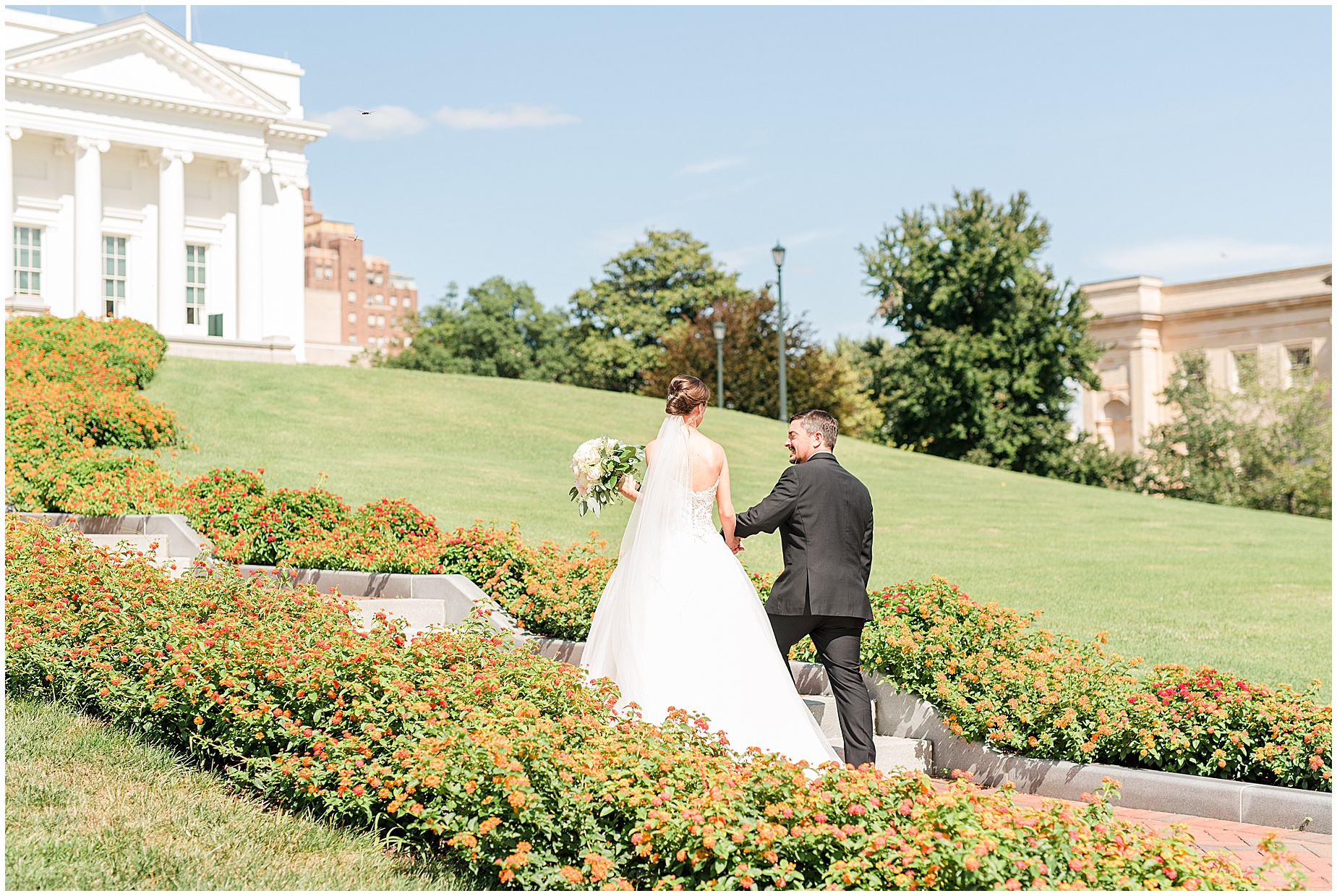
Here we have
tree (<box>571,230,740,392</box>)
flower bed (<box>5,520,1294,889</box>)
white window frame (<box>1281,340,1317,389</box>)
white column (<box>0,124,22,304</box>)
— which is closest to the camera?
flower bed (<box>5,520,1294,889</box>)

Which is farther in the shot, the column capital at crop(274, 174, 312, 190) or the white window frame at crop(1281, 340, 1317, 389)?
the white window frame at crop(1281, 340, 1317, 389)

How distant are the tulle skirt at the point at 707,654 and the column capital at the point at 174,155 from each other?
42.8 meters

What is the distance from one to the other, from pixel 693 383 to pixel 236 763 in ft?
10.9

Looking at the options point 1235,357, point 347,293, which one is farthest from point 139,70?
point 347,293

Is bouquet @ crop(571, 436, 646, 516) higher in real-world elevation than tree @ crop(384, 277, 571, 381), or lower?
lower

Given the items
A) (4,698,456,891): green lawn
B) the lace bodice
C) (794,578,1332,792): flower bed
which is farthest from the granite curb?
(794,578,1332,792): flower bed

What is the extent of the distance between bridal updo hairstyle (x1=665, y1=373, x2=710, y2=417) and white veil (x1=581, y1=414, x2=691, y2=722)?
7 cm

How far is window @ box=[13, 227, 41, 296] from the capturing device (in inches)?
1613

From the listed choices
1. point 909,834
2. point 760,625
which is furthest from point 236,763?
point 909,834

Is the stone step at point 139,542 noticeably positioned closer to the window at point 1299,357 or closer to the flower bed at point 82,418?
the flower bed at point 82,418

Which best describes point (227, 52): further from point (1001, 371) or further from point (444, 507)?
point (444, 507)

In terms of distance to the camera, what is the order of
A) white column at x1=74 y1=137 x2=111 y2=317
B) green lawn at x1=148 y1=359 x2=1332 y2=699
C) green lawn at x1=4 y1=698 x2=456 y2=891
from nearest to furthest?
green lawn at x1=4 y1=698 x2=456 y2=891 → green lawn at x1=148 y1=359 x2=1332 y2=699 → white column at x1=74 y1=137 x2=111 y2=317

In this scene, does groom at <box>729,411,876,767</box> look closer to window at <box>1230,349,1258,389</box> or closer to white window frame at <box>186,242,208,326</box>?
white window frame at <box>186,242,208,326</box>

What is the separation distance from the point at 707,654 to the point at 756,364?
129 feet
